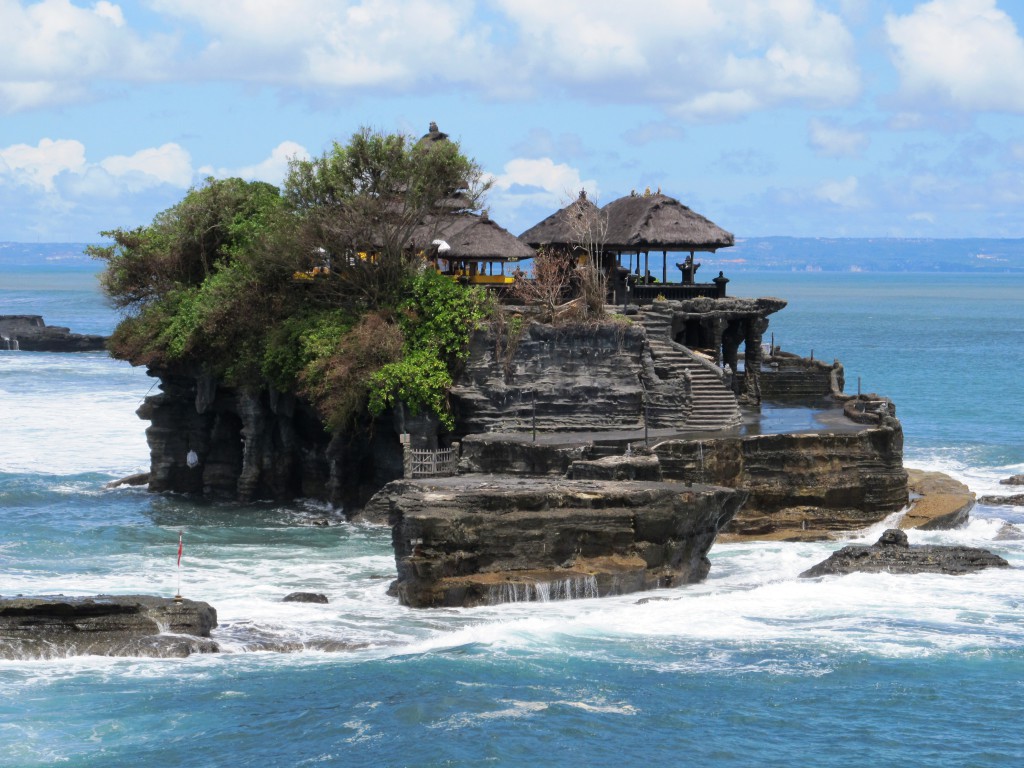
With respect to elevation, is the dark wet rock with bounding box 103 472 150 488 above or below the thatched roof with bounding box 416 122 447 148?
below

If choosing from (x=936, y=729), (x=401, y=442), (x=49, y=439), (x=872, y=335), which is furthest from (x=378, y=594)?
(x=872, y=335)

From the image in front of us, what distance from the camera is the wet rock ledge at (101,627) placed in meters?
33.6

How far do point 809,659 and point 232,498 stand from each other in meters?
26.0

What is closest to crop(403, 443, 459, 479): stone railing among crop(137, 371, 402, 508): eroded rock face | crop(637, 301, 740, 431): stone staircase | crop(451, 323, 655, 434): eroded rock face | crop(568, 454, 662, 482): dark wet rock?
crop(451, 323, 655, 434): eroded rock face

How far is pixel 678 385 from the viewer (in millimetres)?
48812

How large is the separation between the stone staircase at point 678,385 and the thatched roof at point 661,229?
2.78 meters

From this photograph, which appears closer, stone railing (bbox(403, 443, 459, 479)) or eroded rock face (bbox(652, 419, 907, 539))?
eroded rock face (bbox(652, 419, 907, 539))

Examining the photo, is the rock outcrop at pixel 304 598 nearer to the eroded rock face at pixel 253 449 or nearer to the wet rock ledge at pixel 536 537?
the wet rock ledge at pixel 536 537

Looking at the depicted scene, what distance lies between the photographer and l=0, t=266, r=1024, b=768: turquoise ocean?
96.1 feet

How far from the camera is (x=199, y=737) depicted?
29359mm

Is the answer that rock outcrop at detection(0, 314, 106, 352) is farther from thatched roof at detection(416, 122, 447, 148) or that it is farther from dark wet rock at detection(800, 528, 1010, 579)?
dark wet rock at detection(800, 528, 1010, 579)

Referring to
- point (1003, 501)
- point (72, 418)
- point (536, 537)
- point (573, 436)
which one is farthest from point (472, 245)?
point (72, 418)

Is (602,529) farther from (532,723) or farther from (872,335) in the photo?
(872,335)

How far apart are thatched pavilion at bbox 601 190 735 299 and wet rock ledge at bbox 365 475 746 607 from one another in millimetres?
14586
